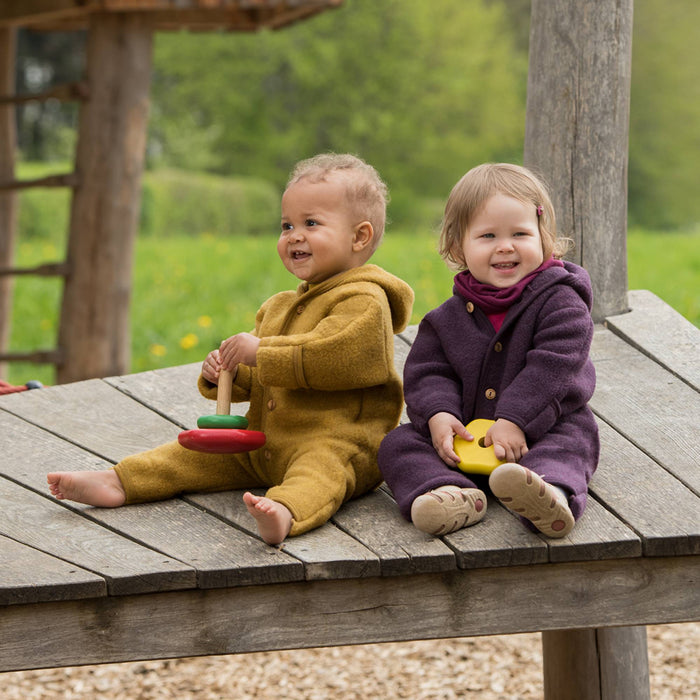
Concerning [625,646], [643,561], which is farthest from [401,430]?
[625,646]

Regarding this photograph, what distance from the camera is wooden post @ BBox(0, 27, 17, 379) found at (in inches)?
215

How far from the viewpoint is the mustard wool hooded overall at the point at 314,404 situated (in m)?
2.09

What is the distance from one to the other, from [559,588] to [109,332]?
3348 millimetres

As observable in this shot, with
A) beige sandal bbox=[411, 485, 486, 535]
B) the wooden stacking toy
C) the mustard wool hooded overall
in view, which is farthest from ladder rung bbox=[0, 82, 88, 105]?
beige sandal bbox=[411, 485, 486, 535]

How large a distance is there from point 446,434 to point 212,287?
20.0 ft

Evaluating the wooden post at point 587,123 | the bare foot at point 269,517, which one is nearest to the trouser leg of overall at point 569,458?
the bare foot at point 269,517

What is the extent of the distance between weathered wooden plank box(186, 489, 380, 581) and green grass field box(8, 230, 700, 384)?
4.22 metres

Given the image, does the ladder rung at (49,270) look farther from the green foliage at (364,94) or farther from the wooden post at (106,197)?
the green foliage at (364,94)

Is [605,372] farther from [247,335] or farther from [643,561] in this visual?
[247,335]

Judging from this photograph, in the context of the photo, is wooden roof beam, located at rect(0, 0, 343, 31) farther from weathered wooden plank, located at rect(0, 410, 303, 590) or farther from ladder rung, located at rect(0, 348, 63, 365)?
weathered wooden plank, located at rect(0, 410, 303, 590)

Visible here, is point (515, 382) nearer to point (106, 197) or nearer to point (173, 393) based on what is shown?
point (173, 393)

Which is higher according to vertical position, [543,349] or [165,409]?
[543,349]

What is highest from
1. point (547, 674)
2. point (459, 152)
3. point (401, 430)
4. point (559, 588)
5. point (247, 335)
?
point (459, 152)

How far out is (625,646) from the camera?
2.88m
